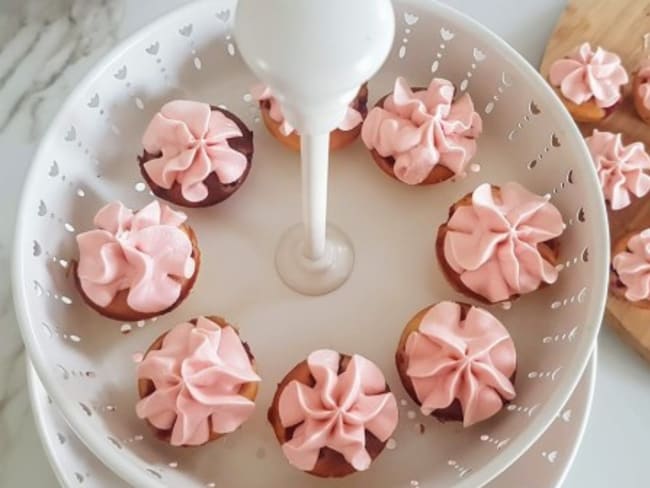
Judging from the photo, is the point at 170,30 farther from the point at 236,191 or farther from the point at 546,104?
the point at 546,104

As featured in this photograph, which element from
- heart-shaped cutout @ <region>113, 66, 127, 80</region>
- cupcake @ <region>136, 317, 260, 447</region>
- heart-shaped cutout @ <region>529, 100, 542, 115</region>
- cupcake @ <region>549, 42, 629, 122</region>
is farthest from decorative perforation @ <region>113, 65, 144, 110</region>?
cupcake @ <region>549, 42, 629, 122</region>

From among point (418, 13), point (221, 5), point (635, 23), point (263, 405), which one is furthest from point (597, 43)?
point (263, 405)

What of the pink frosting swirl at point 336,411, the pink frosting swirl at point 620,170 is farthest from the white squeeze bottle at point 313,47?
the pink frosting swirl at point 620,170

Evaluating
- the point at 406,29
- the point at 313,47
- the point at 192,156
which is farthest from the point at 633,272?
the point at 313,47

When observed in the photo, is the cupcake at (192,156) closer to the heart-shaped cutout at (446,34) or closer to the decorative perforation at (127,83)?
the decorative perforation at (127,83)

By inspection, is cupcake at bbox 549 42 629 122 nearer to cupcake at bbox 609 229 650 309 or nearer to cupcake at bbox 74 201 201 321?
cupcake at bbox 609 229 650 309

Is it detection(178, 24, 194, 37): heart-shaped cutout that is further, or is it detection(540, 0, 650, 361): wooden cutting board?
detection(540, 0, 650, 361): wooden cutting board

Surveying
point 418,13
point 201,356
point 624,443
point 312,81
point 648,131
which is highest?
point 312,81
